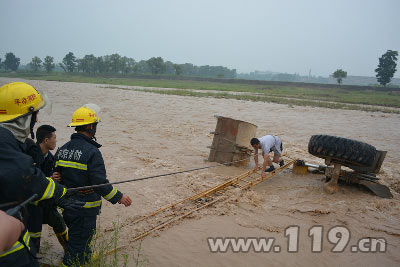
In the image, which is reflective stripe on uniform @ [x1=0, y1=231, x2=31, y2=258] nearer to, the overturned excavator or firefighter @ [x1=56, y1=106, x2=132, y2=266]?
firefighter @ [x1=56, y1=106, x2=132, y2=266]

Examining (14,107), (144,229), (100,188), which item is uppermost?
(14,107)

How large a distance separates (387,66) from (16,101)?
238ft

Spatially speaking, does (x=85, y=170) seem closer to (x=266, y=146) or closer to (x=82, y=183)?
(x=82, y=183)

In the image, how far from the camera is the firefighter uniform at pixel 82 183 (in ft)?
9.48

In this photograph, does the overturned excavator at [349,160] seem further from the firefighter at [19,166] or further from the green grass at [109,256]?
the firefighter at [19,166]

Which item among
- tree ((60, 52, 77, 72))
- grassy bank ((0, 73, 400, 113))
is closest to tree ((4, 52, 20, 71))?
tree ((60, 52, 77, 72))

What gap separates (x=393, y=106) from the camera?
1032 inches

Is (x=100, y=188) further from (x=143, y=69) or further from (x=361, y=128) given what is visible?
(x=143, y=69)

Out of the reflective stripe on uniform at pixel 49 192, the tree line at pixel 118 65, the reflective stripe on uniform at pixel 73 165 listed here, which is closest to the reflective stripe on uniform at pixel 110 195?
the reflective stripe on uniform at pixel 73 165

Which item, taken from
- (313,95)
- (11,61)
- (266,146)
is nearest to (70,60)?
(11,61)

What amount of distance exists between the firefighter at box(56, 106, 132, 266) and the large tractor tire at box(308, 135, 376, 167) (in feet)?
11.9

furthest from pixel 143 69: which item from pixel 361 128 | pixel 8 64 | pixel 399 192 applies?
pixel 399 192

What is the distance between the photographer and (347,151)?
502 centimetres

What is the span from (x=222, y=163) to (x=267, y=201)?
213 cm
